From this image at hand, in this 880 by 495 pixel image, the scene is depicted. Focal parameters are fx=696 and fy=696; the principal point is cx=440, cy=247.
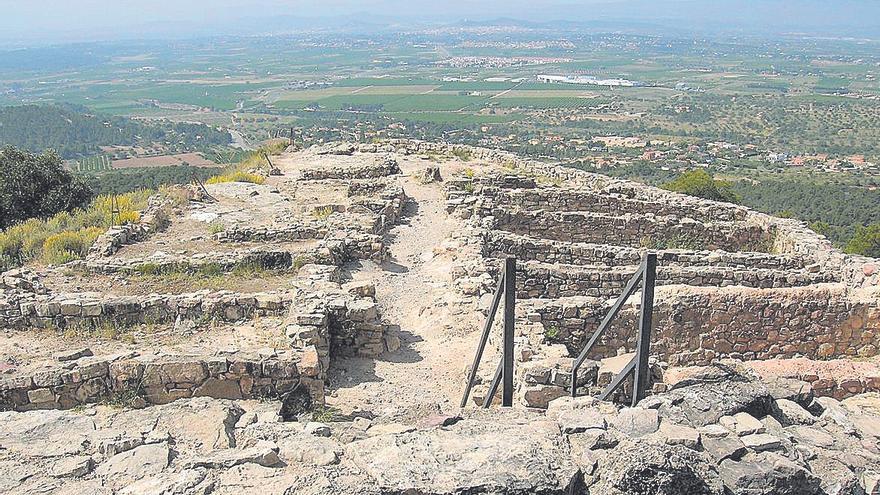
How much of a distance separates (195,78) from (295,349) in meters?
199

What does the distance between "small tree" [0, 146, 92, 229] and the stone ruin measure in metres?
6.28

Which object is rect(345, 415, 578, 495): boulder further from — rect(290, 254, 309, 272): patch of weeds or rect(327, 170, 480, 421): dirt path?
rect(290, 254, 309, 272): patch of weeds

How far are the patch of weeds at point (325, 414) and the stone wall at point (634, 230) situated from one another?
955cm

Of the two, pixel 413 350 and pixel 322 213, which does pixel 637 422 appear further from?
pixel 322 213

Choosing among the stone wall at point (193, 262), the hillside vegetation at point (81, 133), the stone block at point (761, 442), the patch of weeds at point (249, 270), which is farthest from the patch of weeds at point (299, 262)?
the hillside vegetation at point (81, 133)

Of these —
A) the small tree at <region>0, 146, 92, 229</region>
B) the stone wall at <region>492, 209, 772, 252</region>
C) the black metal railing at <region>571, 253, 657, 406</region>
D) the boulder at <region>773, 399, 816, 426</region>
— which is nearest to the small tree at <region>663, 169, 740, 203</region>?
the stone wall at <region>492, 209, 772, 252</region>

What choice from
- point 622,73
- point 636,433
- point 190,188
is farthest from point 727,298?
point 622,73

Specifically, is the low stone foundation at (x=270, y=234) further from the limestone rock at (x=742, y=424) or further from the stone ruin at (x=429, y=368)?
the limestone rock at (x=742, y=424)

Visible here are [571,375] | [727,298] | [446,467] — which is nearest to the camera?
[446,467]

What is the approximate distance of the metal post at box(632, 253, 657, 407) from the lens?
19.5ft

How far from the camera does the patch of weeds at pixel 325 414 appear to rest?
7.40 metres

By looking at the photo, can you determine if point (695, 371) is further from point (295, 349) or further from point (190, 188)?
point (190, 188)

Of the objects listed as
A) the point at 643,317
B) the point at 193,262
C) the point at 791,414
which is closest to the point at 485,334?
the point at 643,317

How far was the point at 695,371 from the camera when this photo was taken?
22.0 feet
